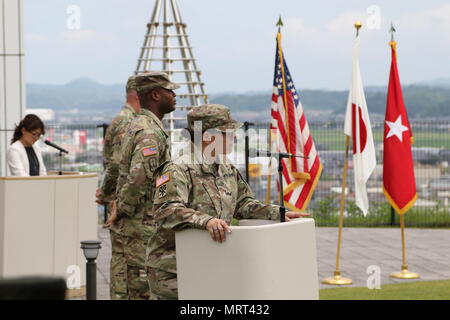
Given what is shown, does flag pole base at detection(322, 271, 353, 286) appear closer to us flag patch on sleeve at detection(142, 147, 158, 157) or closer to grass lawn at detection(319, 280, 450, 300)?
grass lawn at detection(319, 280, 450, 300)

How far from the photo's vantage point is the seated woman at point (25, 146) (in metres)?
9.86

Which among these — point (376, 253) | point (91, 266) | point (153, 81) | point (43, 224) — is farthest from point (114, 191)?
point (376, 253)

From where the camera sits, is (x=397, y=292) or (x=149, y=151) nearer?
(x=149, y=151)

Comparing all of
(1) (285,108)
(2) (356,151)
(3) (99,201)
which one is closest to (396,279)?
(2) (356,151)

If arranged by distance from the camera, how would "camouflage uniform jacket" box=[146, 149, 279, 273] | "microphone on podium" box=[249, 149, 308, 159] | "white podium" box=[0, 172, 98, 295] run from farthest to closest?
1. "white podium" box=[0, 172, 98, 295]
2. "camouflage uniform jacket" box=[146, 149, 279, 273]
3. "microphone on podium" box=[249, 149, 308, 159]

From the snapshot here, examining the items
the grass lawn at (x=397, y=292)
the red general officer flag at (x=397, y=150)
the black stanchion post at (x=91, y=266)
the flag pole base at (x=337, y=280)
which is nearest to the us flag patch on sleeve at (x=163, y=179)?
the black stanchion post at (x=91, y=266)

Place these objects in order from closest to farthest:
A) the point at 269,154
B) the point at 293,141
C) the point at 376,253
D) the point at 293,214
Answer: the point at 269,154, the point at 293,214, the point at 293,141, the point at 376,253

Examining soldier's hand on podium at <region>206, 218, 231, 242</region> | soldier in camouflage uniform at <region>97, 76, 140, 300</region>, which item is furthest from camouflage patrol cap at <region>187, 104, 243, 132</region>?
soldier in camouflage uniform at <region>97, 76, 140, 300</region>

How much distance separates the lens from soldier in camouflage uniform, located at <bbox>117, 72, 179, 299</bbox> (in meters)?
6.61

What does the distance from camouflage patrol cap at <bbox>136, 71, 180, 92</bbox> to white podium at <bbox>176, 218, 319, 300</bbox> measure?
80.1 inches

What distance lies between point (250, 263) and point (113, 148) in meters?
4.12

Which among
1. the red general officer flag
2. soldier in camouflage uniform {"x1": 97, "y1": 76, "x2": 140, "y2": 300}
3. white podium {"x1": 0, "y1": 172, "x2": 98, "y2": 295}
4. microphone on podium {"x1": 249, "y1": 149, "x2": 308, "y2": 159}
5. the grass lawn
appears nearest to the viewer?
microphone on podium {"x1": 249, "y1": 149, "x2": 308, "y2": 159}

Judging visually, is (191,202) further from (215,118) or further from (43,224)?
(43,224)

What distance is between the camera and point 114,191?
7625mm
